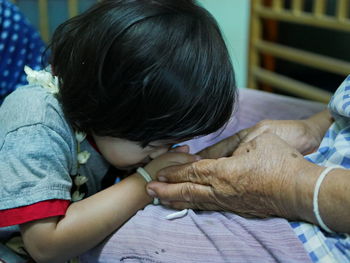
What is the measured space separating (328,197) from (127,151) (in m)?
0.37

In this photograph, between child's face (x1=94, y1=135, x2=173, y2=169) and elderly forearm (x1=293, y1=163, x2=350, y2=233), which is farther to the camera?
child's face (x1=94, y1=135, x2=173, y2=169)

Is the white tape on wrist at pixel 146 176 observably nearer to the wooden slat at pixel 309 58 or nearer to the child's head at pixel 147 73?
the child's head at pixel 147 73

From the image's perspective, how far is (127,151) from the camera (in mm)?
847

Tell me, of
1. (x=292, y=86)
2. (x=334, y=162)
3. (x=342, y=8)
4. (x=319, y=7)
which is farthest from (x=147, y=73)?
(x=292, y=86)

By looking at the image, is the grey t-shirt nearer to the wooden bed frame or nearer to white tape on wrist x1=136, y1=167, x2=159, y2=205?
white tape on wrist x1=136, y1=167, x2=159, y2=205

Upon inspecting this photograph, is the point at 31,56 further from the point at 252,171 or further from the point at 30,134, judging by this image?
the point at 252,171

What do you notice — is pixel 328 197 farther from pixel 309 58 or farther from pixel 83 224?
pixel 309 58

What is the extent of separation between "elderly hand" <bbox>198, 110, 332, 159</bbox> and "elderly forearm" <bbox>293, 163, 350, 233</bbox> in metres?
0.27

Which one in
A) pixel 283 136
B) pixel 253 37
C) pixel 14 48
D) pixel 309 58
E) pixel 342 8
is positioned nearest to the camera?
pixel 283 136

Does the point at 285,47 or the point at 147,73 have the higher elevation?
the point at 147,73

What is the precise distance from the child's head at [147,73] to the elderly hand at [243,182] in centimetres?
8

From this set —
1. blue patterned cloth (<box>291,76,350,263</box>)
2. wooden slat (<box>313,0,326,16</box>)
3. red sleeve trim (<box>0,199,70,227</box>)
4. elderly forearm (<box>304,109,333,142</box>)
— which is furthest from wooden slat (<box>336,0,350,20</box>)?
red sleeve trim (<box>0,199,70,227</box>)

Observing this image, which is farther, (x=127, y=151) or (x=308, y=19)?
(x=308, y=19)

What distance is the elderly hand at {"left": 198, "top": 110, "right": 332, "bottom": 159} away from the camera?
0.99m
